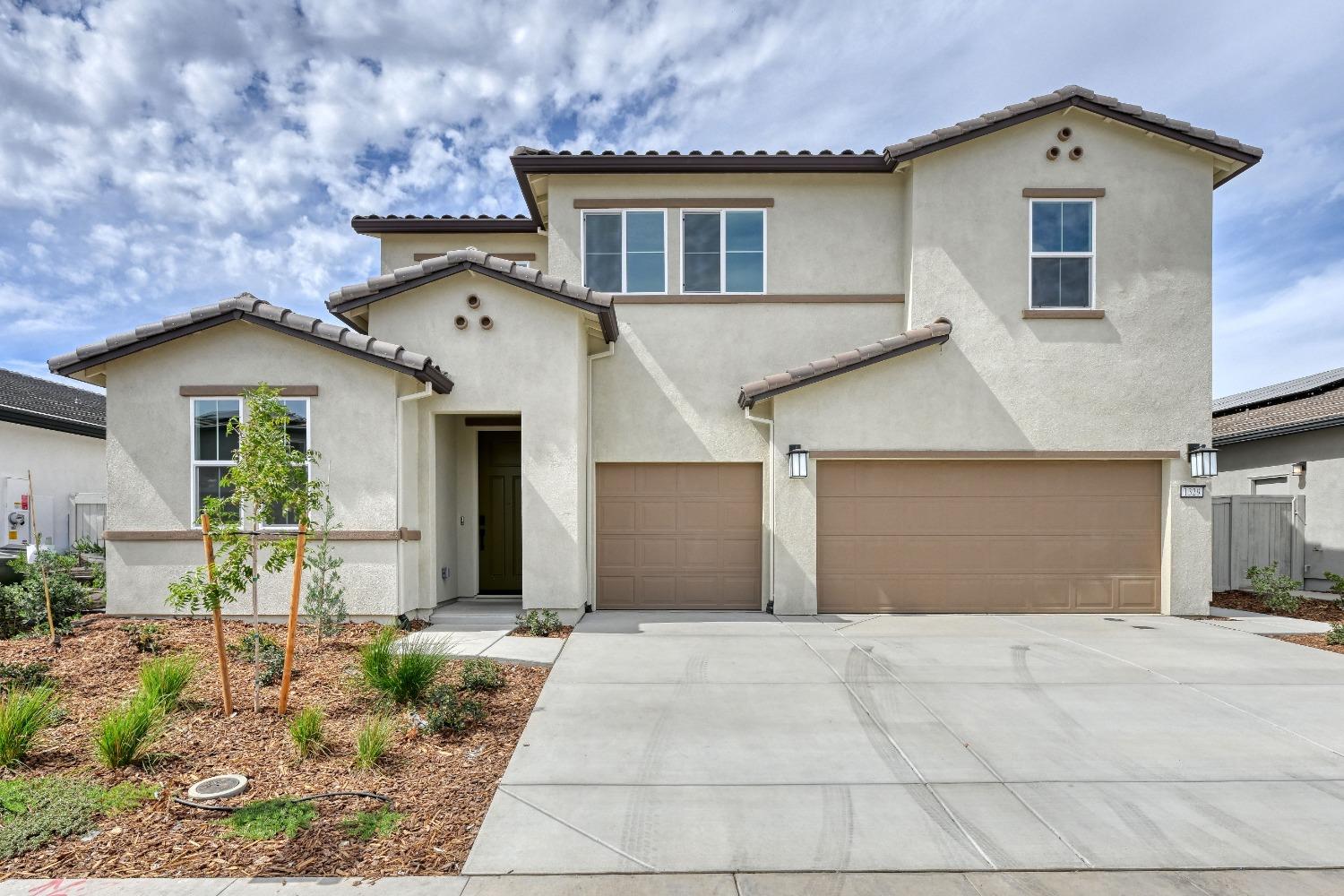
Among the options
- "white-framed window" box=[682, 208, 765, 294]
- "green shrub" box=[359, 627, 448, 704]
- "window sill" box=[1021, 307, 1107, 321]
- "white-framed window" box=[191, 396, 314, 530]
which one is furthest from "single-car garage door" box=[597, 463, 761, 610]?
"green shrub" box=[359, 627, 448, 704]

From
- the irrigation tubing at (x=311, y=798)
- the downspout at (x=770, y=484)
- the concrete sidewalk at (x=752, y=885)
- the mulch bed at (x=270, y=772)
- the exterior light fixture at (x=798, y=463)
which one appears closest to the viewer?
the concrete sidewalk at (x=752, y=885)

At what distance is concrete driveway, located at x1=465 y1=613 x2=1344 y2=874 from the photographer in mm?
4113

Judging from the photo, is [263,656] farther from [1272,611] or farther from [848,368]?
[1272,611]

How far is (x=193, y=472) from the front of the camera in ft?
31.7

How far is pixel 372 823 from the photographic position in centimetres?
425

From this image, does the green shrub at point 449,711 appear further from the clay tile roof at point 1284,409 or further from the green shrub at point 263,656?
the clay tile roof at point 1284,409

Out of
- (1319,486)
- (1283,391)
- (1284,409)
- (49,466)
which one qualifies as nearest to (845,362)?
(1319,486)

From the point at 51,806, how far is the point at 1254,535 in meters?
17.3

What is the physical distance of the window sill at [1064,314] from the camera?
11211mm

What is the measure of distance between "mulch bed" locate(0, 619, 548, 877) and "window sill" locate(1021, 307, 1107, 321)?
891 centimetres

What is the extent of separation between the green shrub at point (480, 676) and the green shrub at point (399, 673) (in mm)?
324

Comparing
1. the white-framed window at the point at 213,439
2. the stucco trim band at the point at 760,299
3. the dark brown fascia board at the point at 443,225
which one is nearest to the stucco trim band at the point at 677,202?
the stucco trim band at the point at 760,299

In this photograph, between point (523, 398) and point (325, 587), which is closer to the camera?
point (325, 587)

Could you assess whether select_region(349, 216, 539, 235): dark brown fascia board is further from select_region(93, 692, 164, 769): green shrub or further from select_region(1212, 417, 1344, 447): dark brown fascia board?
select_region(1212, 417, 1344, 447): dark brown fascia board
